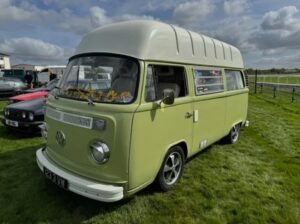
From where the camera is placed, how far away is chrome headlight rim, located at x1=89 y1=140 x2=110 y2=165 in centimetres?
328

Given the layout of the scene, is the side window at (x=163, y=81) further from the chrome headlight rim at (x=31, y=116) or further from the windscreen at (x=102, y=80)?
the chrome headlight rim at (x=31, y=116)

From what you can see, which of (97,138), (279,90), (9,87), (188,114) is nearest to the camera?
(97,138)

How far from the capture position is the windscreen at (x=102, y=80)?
136 inches

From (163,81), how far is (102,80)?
976 millimetres

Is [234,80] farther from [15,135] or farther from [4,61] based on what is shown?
[4,61]

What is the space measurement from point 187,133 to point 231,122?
2.56m

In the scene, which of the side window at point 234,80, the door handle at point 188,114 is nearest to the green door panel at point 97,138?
the door handle at point 188,114

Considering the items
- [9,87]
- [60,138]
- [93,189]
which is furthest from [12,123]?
[9,87]

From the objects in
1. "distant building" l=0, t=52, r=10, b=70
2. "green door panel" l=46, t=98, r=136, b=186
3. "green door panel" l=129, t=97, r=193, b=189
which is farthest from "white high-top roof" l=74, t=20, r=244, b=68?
"distant building" l=0, t=52, r=10, b=70

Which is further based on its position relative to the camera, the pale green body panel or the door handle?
the door handle

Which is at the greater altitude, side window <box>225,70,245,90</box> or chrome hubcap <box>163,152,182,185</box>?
side window <box>225,70,245,90</box>

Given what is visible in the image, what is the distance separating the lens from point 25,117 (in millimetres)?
7023

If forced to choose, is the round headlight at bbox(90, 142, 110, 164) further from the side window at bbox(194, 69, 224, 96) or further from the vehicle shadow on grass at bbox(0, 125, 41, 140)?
the vehicle shadow on grass at bbox(0, 125, 41, 140)

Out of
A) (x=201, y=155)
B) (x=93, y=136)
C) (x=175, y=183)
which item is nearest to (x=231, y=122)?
(x=201, y=155)
